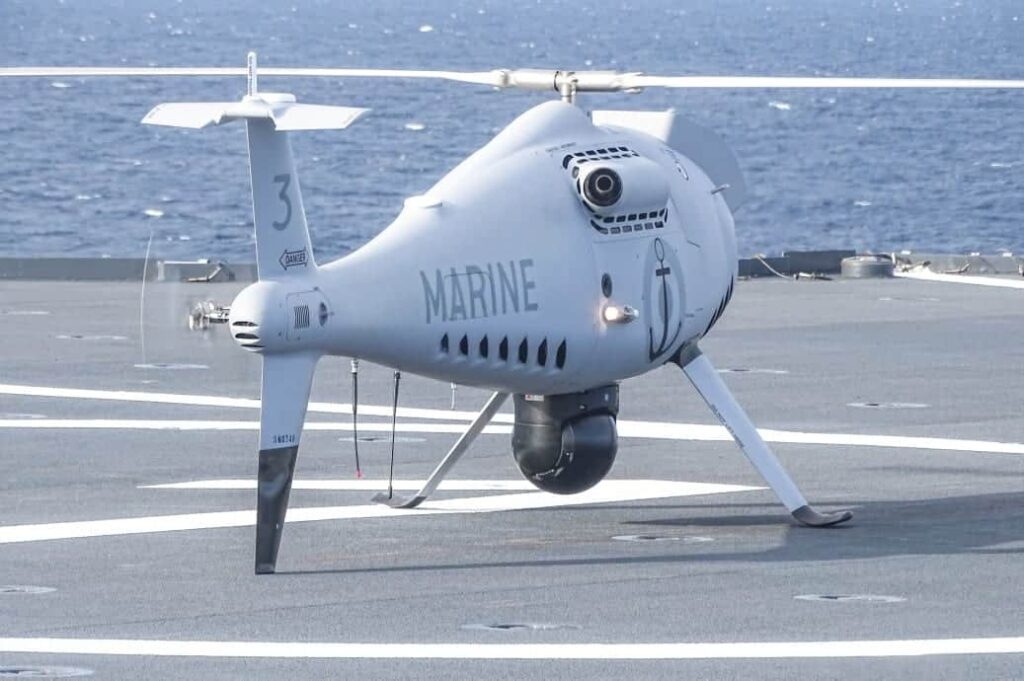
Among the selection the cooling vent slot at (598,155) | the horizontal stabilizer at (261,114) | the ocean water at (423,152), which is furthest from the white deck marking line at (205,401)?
the ocean water at (423,152)

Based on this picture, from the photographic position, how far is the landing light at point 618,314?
16.5 meters

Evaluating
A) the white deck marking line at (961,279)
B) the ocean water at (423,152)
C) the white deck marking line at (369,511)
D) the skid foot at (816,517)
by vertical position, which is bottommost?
the ocean water at (423,152)

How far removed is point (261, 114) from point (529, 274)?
7.70ft

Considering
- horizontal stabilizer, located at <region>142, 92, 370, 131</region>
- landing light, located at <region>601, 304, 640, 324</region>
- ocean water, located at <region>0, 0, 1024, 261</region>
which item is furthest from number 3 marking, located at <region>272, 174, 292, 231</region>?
ocean water, located at <region>0, 0, 1024, 261</region>

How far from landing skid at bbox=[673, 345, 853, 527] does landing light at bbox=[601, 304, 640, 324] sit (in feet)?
2.65

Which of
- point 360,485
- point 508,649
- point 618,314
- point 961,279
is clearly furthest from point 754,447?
point 961,279

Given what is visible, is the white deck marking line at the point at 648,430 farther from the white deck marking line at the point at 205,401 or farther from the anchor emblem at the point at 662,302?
the anchor emblem at the point at 662,302

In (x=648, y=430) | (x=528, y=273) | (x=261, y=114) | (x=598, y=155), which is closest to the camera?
(x=261, y=114)

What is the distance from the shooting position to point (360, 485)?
1922 cm

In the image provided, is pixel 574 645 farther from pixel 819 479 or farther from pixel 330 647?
pixel 819 479

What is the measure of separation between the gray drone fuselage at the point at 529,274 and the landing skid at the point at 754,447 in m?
0.30

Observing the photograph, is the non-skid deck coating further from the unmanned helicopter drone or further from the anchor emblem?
the anchor emblem

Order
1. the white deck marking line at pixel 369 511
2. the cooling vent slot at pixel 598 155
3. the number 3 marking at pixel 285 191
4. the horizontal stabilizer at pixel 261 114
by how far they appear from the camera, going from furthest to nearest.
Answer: the white deck marking line at pixel 369 511, the cooling vent slot at pixel 598 155, the number 3 marking at pixel 285 191, the horizontal stabilizer at pixel 261 114

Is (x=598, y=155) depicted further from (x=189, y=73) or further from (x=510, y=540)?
(x=189, y=73)
